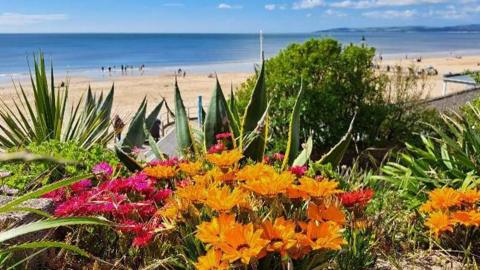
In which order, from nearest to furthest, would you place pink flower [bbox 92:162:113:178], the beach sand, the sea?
pink flower [bbox 92:162:113:178]
the beach sand
the sea

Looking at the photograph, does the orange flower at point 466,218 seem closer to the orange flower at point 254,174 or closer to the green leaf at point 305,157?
the orange flower at point 254,174

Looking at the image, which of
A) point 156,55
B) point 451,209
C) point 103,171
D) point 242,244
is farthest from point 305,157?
point 156,55

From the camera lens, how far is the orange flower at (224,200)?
4.63 feet

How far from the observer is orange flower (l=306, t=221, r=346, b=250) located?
1.36 meters

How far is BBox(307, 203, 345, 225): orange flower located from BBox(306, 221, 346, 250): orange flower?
28 millimetres

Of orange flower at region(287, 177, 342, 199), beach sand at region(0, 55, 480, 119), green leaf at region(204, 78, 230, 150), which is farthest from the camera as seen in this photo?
beach sand at region(0, 55, 480, 119)

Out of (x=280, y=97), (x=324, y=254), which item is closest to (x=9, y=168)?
(x=324, y=254)

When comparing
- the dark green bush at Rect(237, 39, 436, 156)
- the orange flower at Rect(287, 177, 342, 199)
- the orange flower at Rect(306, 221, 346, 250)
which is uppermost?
the orange flower at Rect(287, 177, 342, 199)

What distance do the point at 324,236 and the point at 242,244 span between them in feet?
0.75

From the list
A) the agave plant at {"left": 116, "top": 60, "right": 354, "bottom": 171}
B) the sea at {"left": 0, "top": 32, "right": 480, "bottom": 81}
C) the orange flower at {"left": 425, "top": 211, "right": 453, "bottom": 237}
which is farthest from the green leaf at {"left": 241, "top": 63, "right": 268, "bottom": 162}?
the sea at {"left": 0, "top": 32, "right": 480, "bottom": 81}

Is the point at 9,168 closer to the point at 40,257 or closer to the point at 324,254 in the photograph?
the point at 40,257

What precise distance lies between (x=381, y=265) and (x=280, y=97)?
24.6ft

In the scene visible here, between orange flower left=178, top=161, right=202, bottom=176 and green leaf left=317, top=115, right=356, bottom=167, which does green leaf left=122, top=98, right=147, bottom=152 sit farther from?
orange flower left=178, top=161, right=202, bottom=176

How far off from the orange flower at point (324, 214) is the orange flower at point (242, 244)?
0.23 m
